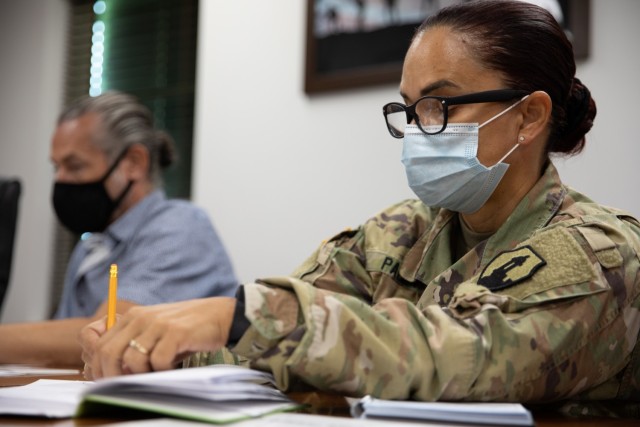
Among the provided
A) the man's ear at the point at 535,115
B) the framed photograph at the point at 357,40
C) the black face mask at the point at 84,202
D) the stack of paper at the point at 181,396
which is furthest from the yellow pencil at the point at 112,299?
the framed photograph at the point at 357,40

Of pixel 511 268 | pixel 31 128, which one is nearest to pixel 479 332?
pixel 511 268

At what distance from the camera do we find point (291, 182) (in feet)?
8.46

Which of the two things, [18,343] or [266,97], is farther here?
[266,97]

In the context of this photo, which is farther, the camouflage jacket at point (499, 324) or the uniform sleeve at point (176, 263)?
the uniform sleeve at point (176, 263)

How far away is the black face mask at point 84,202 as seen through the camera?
2.29m

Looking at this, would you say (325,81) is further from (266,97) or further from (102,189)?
(102,189)

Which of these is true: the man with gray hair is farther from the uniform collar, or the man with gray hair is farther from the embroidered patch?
the embroidered patch

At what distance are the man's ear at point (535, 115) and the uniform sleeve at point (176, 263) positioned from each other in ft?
3.79

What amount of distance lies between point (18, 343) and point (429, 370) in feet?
4.46

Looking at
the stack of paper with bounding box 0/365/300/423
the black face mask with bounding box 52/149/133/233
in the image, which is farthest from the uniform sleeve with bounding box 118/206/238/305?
the stack of paper with bounding box 0/365/300/423

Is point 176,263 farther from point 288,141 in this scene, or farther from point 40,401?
point 40,401

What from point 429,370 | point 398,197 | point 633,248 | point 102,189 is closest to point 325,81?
point 398,197

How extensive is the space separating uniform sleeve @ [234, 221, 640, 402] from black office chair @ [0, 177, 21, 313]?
1.69 meters

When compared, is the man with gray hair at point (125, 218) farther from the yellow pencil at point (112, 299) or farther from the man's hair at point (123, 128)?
the yellow pencil at point (112, 299)
